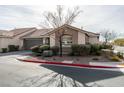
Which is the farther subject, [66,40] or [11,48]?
[11,48]

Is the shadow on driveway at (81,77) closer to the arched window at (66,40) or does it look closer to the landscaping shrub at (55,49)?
the landscaping shrub at (55,49)

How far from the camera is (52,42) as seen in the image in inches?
728

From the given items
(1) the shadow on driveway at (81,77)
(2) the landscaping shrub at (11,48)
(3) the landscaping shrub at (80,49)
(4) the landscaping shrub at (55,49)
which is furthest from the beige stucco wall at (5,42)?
(1) the shadow on driveway at (81,77)

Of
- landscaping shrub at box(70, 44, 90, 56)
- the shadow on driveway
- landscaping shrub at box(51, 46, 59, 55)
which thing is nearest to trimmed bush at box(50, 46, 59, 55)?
landscaping shrub at box(51, 46, 59, 55)

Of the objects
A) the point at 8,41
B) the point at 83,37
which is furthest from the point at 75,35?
the point at 8,41

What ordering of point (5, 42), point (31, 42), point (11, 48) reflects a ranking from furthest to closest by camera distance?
point (31, 42) < point (11, 48) < point (5, 42)

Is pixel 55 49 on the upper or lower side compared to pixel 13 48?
upper

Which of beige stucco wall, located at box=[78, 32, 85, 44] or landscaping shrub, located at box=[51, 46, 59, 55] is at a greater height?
beige stucco wall, located at box=[78, 32, 85, 44]

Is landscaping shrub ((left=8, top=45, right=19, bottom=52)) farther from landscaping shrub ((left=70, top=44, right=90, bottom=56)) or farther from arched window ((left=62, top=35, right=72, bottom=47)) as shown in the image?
landscaping shrub ((left=70, top=44, right=90, bottom=56))

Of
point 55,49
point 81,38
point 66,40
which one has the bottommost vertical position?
point 55,49

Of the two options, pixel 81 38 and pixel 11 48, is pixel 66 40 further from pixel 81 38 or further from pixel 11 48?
pixel 11 48

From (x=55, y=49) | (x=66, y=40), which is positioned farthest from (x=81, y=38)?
(x=55, y=49)
